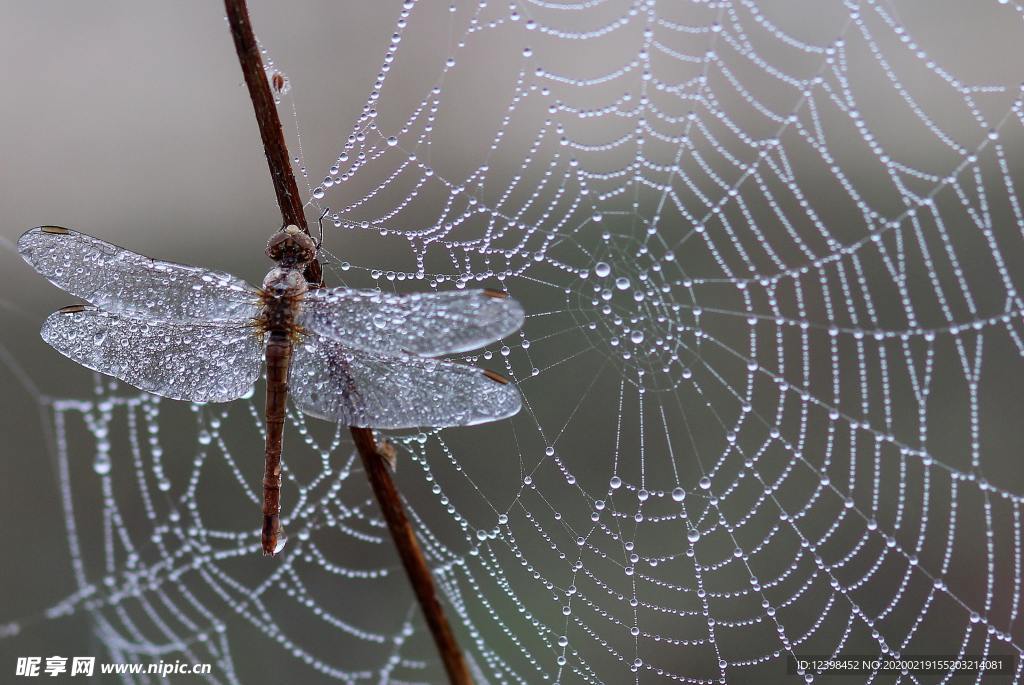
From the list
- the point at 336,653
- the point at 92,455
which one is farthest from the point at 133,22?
the point at 336,653

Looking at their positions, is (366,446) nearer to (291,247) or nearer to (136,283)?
(291,247)

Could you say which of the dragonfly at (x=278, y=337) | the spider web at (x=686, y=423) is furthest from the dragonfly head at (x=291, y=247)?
the spider web at (x=686, y=423)

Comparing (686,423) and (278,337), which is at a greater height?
(278,337)

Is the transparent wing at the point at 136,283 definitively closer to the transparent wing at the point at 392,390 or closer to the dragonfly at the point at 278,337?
the dragonfly at the point at 278,337

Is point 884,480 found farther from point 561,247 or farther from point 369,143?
point 369,143

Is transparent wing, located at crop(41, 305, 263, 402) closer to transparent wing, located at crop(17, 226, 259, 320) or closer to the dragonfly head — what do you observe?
transparent wing, located at crop(17, 226, 259, 320)

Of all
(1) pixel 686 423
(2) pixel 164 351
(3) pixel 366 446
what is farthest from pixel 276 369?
(1) pixel 686 423

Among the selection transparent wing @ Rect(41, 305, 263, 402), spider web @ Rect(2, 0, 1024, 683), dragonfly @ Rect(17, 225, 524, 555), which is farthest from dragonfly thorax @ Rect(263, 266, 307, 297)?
spider web @ Rect(2, 0, 1024, 683)
